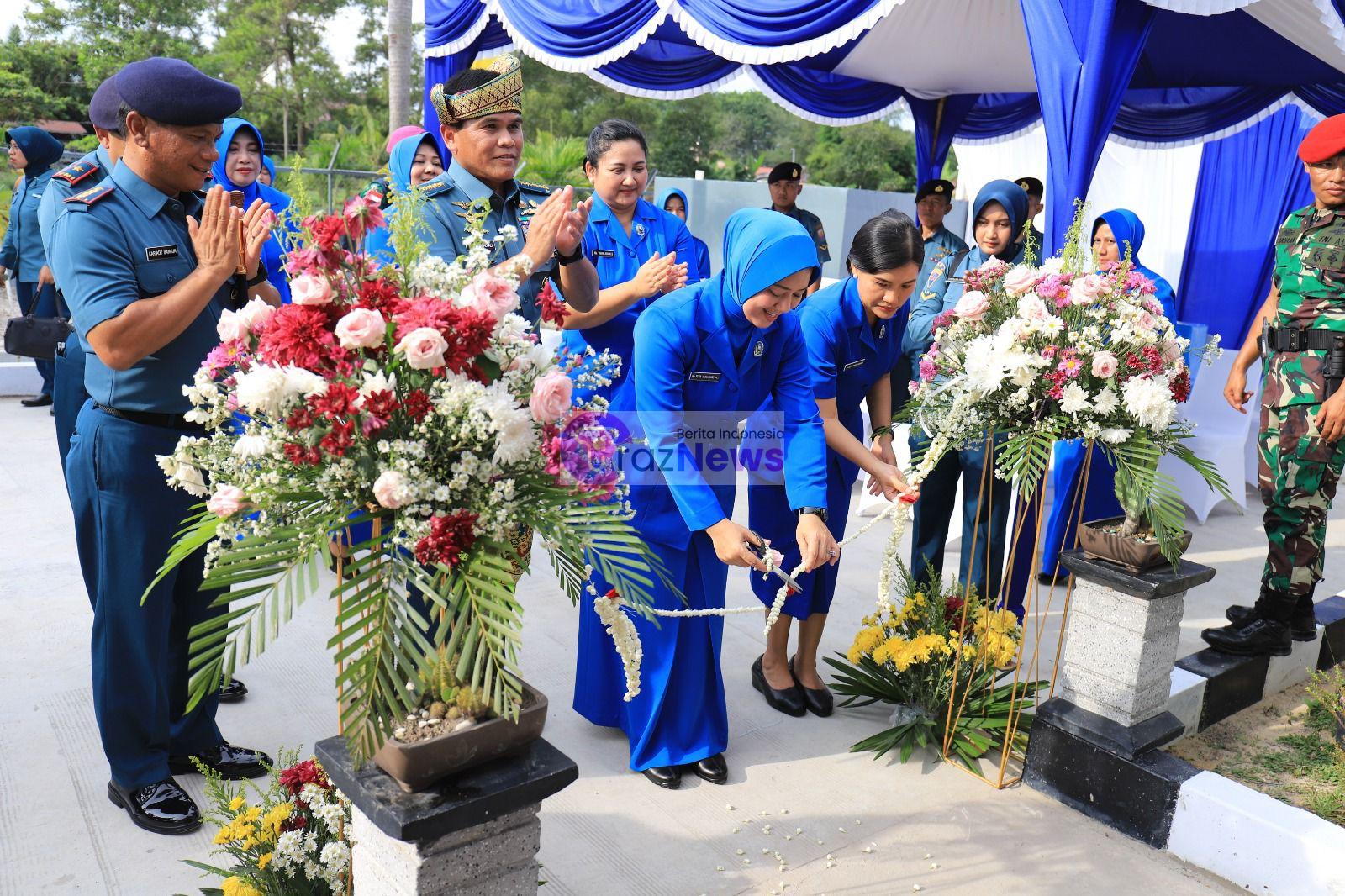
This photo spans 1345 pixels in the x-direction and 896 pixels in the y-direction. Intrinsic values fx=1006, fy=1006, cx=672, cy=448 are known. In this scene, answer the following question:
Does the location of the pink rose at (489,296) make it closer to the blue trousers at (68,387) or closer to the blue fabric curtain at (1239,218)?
the blue trousers at (68,387)

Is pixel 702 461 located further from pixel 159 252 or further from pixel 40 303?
pixel 40 303

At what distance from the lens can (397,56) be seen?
484 inches

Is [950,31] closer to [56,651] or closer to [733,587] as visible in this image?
[733,587]

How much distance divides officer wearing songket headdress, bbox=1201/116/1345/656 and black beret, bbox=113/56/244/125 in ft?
11.8

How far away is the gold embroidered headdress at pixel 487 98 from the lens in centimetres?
273

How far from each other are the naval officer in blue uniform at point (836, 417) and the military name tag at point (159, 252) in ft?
5.52

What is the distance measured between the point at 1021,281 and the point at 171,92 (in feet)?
7.30

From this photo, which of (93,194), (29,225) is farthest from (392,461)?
(29,225)

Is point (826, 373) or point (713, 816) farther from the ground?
point (826, 373)

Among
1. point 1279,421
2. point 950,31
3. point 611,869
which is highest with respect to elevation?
point 950,31

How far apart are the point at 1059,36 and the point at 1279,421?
1.79 m

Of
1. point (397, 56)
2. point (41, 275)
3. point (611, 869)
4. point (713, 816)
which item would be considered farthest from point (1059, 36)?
point (397, 56)

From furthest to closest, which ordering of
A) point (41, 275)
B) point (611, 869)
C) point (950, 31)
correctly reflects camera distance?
point (950, 31), point (41, 275), point (611, 869)

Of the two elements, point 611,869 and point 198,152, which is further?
point 611,869
